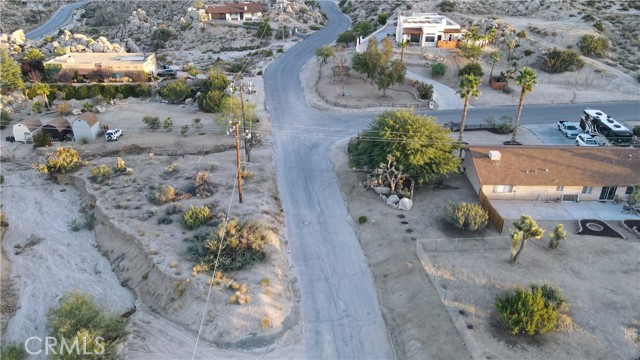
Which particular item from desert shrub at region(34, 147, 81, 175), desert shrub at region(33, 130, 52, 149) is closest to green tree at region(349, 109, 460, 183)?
desert shrub at region(34, 147, 81, 175)

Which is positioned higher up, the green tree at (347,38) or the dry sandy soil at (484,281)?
the green tree at (347,38)

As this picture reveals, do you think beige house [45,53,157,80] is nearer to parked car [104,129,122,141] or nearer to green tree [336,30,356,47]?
parked car [104,129,122,141]

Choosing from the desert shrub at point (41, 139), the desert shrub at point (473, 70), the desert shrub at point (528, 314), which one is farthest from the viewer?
the desert shrub at point (473, 70)

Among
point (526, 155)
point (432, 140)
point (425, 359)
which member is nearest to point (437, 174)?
point (432, 140)

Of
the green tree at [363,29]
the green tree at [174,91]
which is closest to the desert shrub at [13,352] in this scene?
the green tree at [174,91]

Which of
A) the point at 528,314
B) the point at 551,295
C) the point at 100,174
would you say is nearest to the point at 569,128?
the point at 551,295

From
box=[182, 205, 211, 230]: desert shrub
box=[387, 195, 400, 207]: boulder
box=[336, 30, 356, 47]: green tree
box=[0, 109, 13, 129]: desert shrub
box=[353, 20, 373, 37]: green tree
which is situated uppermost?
box=[353, 20, 373, 37]: green tree

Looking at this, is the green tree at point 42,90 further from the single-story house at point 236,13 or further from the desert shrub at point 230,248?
the single-story house at point 236,13

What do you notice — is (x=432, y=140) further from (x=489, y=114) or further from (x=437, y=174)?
(x=489, y=114)
